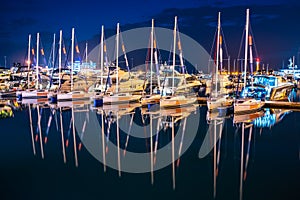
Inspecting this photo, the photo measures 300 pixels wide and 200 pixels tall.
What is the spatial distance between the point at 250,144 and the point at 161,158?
368 cm

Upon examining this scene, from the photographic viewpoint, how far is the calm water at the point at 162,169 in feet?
23.7

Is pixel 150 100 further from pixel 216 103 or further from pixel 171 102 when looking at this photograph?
pixel 216 103

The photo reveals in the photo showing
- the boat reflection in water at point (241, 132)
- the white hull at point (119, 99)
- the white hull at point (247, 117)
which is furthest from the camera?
the white hull at point (119, 99)

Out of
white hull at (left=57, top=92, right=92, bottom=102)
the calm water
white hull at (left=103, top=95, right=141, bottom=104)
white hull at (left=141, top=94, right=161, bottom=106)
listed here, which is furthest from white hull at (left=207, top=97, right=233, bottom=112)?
white hull at (left=57, top=92, right=92, bottom=102)

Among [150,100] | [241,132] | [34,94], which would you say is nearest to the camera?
[241,132]

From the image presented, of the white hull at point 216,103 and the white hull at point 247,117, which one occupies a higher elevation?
the white hull at point 216,103

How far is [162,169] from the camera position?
882 centimetres

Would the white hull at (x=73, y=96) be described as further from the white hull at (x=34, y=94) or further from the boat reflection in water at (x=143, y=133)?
the boat reflection in water at (x=143, y=133)

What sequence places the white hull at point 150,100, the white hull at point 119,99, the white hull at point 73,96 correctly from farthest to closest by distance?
the white hull at point 73,96, the white hull at point 119,99, the white hull at point 150,100

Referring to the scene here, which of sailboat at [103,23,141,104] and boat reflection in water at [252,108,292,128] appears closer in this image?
boat reflection in water at [252,108,292,128]

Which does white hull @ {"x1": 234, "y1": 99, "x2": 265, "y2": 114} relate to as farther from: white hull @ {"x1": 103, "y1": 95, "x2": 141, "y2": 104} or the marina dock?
white hull @ {"x1": 103, "y1": 95, "x2": 141, "y2": 104}

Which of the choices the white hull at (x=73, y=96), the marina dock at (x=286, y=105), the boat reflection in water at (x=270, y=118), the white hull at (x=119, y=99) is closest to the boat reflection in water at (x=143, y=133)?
the boat reflection in water at (x=270, y=118)

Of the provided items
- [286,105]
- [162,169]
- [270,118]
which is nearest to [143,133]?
[162,169]

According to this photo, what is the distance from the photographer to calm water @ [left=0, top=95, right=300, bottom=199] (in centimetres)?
723
